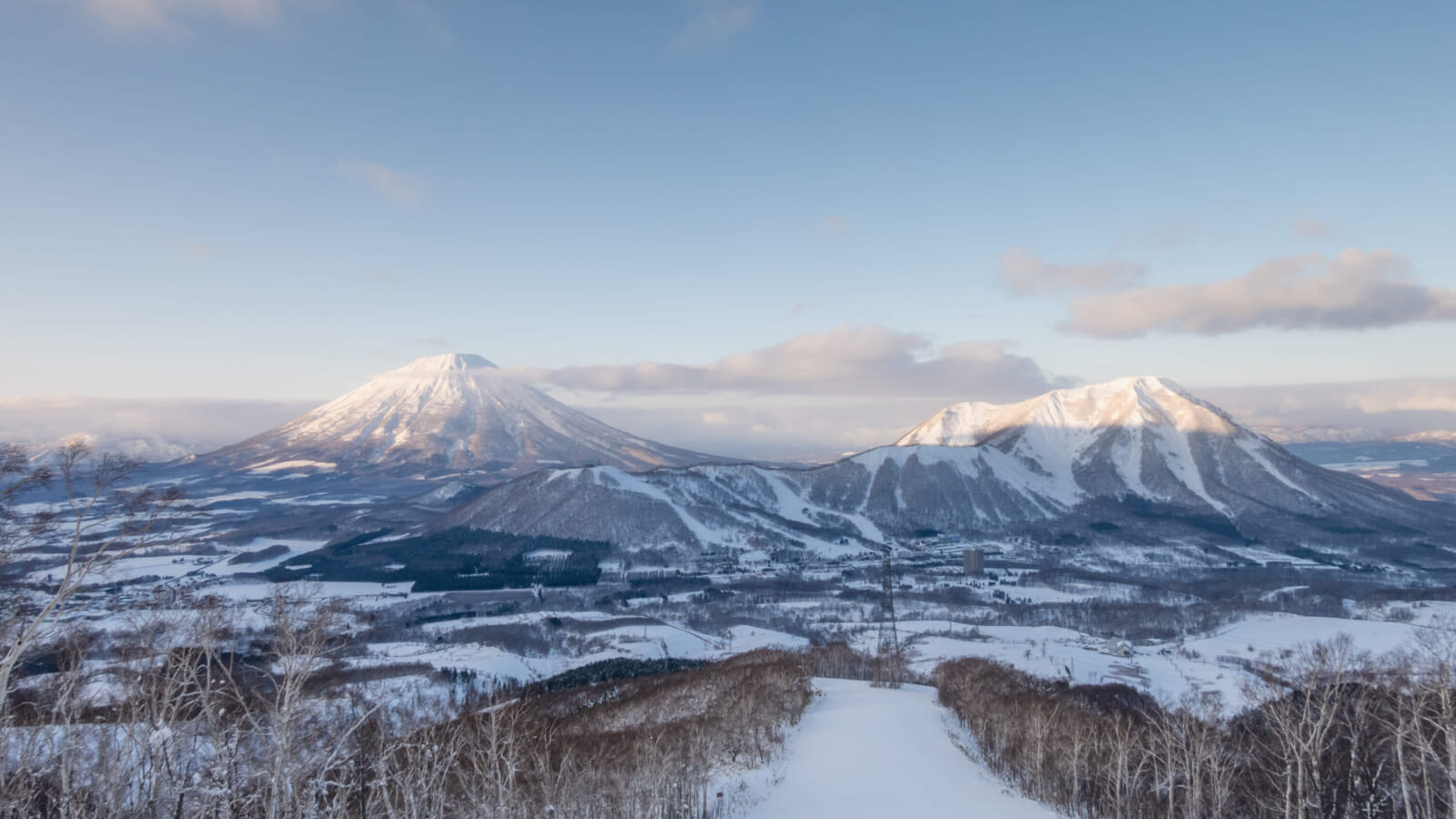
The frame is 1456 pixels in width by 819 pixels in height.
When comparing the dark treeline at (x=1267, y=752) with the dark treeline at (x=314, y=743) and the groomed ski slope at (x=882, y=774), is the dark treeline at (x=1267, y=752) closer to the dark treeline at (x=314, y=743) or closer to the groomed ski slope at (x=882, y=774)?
the groomed ski slope at (x=882, y=774)

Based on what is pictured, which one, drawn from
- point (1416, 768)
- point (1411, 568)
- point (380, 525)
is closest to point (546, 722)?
point (1416, 768)

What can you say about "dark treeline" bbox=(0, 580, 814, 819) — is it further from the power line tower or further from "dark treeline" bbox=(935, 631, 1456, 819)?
"dark treeline" bbox=(935, 631, 1456, 819)

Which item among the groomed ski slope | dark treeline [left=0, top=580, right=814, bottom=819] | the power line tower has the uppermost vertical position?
dark treeline [left=0, top=580, right=814, bottom=819]

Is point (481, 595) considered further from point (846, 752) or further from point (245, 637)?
point (846, 752)

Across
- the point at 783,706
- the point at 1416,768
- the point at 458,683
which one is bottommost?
the point at 458,683

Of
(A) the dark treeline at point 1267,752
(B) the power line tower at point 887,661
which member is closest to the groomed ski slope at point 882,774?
(A) the dark treeline at point 1267,752

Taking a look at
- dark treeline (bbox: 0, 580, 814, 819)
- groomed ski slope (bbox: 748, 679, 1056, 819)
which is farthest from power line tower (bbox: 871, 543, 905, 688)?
groomed ski slope (bbox: 748, 679, 1056, 819)
